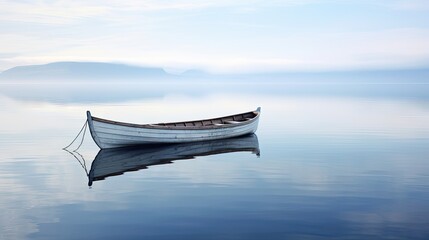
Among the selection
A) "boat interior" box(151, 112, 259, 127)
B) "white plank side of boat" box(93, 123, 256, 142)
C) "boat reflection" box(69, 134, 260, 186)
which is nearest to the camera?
"boat reflection" box(69, 134, 260, 186)

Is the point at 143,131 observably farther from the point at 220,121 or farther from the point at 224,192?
the point at 224,192

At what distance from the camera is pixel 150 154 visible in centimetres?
3166

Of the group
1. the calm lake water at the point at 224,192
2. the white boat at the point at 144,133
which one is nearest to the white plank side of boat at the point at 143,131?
the white boat at the point at 144,133

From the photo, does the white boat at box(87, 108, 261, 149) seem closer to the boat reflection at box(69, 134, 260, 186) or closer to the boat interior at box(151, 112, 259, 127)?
the boat reflection at box(69, 134, 260, 186)

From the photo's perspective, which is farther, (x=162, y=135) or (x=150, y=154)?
(x=162, y=135)

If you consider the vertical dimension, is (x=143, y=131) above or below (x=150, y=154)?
above

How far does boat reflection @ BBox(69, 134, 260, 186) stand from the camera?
27.0 meters

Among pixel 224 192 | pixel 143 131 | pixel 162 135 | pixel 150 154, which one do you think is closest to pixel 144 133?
pixel 143 131

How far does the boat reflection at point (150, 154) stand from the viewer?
2703cm

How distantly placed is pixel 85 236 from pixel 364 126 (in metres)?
42.2

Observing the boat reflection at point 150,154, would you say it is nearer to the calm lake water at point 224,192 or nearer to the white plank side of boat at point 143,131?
the calm lake water at point 224,192

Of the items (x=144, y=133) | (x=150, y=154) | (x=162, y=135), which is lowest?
(x=150, y=154)

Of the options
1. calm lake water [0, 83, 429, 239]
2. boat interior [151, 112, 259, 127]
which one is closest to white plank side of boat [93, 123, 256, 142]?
calm lake water [0, 83, 429, 239]

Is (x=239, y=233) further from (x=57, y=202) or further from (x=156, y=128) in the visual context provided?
(x=156, y=128)
